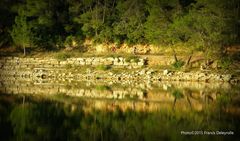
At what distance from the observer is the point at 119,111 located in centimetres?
2939

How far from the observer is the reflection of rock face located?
32156 mm

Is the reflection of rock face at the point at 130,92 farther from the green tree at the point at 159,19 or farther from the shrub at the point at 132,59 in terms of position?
the green tree at the point at 159,19

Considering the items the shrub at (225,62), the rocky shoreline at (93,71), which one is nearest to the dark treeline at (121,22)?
the shrub at (225,62)

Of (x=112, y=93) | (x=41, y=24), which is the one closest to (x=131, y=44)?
(x=41, y=24)

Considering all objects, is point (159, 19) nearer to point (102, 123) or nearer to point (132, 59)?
point (132, 59)

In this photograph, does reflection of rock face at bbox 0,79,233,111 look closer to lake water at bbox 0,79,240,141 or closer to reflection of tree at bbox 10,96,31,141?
lake water at bbox 0,79,240,141

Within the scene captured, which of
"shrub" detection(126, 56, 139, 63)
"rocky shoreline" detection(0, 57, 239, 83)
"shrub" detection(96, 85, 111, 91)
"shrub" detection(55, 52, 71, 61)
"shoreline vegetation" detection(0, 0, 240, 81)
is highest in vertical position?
"shoreline vegetation" detection(0, 0, 240, 81)

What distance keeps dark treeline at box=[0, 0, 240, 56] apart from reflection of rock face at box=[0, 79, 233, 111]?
6941mm

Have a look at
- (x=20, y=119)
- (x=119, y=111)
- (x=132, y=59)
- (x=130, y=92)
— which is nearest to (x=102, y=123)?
(x=20, y=119)

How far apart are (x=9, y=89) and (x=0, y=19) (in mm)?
21803

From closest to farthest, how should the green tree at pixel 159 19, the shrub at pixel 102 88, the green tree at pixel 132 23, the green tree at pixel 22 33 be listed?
the shrub at pixel 102 88 < the green tree at pixel 159 19 < the green tree at pixel 22 33 < the green tree at pixel 132 23

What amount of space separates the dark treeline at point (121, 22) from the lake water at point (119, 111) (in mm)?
7138

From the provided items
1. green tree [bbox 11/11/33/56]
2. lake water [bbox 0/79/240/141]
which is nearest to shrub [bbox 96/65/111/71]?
lake water [bbox 0/79/240/141]

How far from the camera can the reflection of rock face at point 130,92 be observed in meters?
32.2
